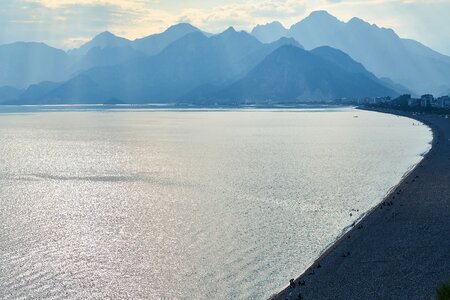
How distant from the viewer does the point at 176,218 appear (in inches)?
1679

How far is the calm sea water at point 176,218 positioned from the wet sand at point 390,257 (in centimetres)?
174

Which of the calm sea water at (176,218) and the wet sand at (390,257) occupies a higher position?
the wet sand at (390,257)

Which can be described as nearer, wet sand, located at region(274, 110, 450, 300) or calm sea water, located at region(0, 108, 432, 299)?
wet sand, located at region(274, 110, 450, 300)

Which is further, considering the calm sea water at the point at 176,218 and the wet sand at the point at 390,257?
the calm sea water at the point at 176,218

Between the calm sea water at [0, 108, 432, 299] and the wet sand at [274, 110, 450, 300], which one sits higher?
the wet sand at [274, 110, 450, 300]

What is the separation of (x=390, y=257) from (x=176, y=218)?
17290 millimetres

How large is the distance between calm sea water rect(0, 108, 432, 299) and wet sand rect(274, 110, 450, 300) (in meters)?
1.74

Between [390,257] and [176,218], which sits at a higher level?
[390,257]

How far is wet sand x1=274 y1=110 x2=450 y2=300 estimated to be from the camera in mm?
25609

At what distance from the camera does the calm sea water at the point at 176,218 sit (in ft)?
95.2

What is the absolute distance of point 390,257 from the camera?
30.5 meters

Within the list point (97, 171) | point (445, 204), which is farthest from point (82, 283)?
point (97, 171)

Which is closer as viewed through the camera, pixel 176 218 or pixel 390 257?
pixel 390 257

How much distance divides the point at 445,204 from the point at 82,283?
27.5 m
